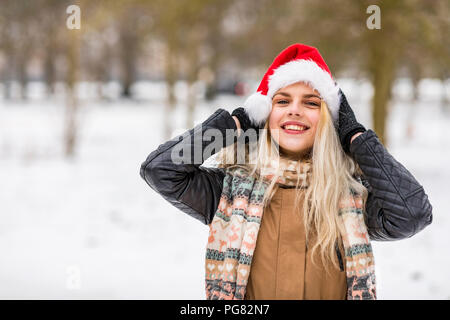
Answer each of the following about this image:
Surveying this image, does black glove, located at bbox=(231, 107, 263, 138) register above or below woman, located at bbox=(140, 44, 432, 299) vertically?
above

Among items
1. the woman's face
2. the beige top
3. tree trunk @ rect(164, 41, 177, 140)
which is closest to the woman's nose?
the woman's face

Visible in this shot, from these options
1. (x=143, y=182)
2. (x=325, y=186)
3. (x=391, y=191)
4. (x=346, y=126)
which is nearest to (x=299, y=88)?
(x=346, y=126)

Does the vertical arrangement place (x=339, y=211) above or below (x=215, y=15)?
below

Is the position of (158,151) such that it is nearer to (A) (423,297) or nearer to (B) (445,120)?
(A) (423,297)

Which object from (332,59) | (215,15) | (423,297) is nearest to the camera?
(423,297)

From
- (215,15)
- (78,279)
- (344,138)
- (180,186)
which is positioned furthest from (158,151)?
(215,15)

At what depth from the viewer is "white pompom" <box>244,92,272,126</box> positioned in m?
1.91

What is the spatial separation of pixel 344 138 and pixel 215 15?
444 inches

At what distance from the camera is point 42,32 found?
19.3 metres

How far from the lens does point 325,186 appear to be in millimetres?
1812

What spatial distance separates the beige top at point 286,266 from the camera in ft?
5.66

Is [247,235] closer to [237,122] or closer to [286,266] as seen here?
[286,266]

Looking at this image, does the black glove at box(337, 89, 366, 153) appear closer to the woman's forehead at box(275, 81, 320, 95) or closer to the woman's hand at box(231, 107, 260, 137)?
the woman's forehead at box(275, 81, 320, 95)

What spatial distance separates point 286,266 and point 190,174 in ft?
1.80
